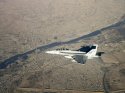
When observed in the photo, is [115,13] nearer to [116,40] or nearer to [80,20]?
[80,20]

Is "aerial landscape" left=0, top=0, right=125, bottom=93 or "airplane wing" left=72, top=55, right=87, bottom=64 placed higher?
"airplane wing" left=72, top=55, right=87, bottom=64

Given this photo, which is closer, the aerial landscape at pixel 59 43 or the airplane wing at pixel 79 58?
the airplane wing at pixel 79 58

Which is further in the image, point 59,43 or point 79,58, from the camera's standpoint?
point 59,43

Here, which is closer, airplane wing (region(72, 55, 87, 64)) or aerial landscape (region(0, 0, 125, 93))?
airplane wing (region(72, 55, 87, 64))

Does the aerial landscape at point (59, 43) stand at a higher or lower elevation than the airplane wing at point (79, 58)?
lower

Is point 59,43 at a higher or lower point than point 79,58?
lower

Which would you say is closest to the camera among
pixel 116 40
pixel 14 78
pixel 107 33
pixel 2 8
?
pixel 14 78

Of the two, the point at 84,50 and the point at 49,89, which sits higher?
the point at 84,50

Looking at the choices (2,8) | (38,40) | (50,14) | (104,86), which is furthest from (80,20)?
(104,86)
